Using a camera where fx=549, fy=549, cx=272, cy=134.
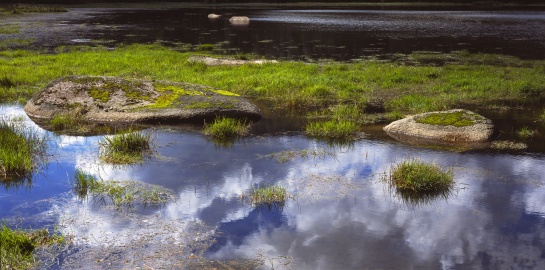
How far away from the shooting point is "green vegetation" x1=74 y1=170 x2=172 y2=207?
10.1 m

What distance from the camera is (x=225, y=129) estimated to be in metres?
14.8

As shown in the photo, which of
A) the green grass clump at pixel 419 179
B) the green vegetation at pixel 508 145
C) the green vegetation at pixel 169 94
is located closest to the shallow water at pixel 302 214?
the green grass clump at pixel 419 179

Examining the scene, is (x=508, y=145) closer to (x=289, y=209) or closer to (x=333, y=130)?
(x=333, y=130)

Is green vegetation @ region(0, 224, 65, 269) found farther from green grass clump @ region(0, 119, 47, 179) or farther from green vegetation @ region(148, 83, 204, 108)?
green vegetation @ region(148, 83, 204, 108)

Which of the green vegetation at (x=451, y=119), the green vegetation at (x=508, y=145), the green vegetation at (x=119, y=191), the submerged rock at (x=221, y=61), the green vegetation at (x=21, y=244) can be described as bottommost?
the green vegetation at (x=119, y=191)

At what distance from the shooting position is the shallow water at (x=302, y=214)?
8109mm

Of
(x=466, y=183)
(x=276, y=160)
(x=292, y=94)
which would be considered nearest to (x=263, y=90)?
(x=292, y=94)

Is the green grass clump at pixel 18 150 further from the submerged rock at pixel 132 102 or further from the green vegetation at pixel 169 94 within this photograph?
the green vegetation at pixel 169 94

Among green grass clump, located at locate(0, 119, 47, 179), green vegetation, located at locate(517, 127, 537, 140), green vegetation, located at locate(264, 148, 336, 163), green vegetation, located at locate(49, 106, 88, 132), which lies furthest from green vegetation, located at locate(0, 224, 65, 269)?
green vegetation, located at locate(517, 127, 537, 140)

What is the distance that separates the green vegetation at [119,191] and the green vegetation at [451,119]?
25.6 ft

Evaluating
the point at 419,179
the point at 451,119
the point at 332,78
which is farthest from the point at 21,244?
the point at 332,78

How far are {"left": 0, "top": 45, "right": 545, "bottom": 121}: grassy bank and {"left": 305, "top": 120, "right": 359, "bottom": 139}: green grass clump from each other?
69.8 inches

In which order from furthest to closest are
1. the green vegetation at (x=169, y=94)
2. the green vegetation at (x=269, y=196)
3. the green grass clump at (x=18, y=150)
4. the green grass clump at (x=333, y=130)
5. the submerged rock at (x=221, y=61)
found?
the submerged rock at (x=221, y=61)
the green vegetation at (x=169, y=94)
the green grass clump at (x=333, y=130)
the green grass clump at (x=18, y=150)
the green vegetation at (x=269, y=196)

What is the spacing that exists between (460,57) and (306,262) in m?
25.9
